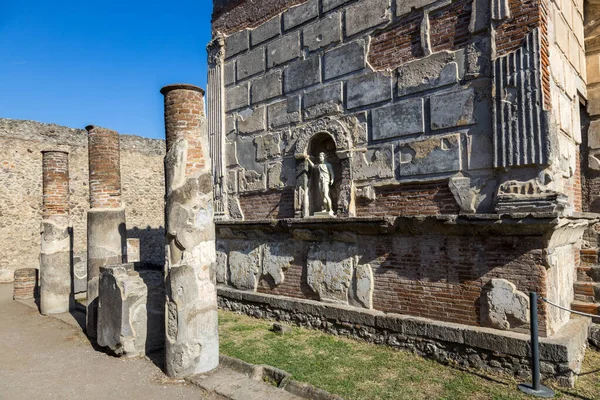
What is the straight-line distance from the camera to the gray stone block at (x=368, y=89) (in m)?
6.49

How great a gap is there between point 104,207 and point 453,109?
684cm

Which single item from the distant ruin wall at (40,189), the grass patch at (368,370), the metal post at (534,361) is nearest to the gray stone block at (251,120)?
the grass patch at (368,370)

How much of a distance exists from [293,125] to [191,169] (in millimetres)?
2991

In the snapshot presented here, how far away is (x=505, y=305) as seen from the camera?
5.04 m

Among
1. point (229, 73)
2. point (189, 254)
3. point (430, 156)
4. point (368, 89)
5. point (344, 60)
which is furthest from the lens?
point (229, 73)

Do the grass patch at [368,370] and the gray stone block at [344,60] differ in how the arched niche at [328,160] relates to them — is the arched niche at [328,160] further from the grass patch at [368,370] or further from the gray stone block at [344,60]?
the grass patch at [368,370]

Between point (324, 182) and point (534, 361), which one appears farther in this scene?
point (324, 182)

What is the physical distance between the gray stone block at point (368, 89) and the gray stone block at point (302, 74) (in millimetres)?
799

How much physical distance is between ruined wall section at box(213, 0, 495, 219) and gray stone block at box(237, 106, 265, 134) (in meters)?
0.02

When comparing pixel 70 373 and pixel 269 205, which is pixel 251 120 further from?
pixel 70 373

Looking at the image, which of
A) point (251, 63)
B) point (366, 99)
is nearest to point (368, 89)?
point (366, 99)

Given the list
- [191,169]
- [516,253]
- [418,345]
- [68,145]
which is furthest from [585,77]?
[68,145]

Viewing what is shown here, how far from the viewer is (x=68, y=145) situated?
16.1 m

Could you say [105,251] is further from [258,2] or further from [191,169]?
[258,2]
